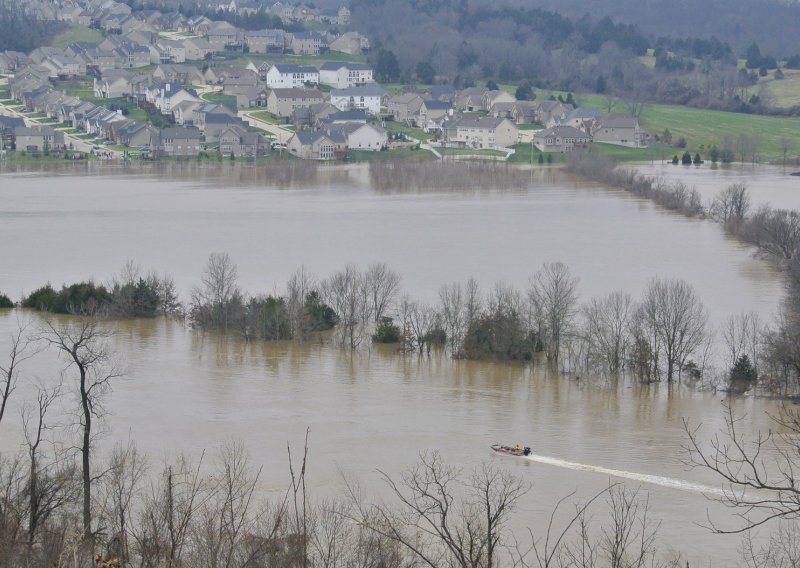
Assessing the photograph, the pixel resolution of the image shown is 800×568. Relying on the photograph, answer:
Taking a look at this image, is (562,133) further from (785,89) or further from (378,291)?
(378,291)

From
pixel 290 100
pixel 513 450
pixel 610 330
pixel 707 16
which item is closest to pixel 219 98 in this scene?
pixel 290 100

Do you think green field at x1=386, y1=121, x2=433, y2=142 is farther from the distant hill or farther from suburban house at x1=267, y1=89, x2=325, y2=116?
the distant hill

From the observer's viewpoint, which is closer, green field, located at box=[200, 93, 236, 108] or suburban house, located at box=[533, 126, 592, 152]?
suburban house, located at box=[533, 126, 592, 152]

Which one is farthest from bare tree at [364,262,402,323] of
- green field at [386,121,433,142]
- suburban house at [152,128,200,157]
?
green field at [386,121,433,142]

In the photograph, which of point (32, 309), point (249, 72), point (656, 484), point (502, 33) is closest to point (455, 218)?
point (32, 309)

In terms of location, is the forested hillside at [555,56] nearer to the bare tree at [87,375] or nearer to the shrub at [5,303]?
the shrub at [5,303]

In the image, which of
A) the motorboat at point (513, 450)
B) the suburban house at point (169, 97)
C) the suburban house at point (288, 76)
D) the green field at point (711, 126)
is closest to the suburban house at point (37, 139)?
the suburban house at point (169, 97)
